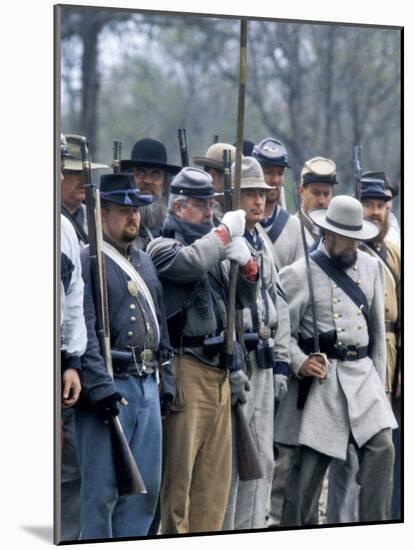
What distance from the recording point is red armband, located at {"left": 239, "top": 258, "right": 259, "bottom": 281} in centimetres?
1035

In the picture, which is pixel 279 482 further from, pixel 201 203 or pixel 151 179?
pixel 151 179

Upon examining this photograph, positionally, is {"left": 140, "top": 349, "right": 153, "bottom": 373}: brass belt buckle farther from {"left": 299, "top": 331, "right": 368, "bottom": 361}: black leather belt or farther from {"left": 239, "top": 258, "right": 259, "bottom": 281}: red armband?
{"left": 299, "top": 331, "right": 368, "bottom": 361}: black leather belt

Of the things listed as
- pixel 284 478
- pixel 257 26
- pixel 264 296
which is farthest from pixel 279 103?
pixel 284 478

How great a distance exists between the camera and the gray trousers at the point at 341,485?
35.5ft

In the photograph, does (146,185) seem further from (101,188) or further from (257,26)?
(257,26)

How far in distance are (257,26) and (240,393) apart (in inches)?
80.9

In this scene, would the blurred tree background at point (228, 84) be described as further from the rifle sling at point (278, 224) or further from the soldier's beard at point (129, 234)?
the soldier's beard at point (129, 234)

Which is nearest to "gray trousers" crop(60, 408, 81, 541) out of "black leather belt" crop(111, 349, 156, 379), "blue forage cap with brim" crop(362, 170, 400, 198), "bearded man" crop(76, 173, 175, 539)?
"bearded man" crop(76, 173, 175, 539)

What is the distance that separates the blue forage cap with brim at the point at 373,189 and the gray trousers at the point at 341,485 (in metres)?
1.45

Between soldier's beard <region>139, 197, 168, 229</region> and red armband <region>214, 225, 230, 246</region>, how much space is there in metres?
0.32

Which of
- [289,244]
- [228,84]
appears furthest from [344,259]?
[228,84]

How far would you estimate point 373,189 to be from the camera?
10930 mm

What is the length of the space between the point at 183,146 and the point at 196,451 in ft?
5.49

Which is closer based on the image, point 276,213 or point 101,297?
point 101,297
